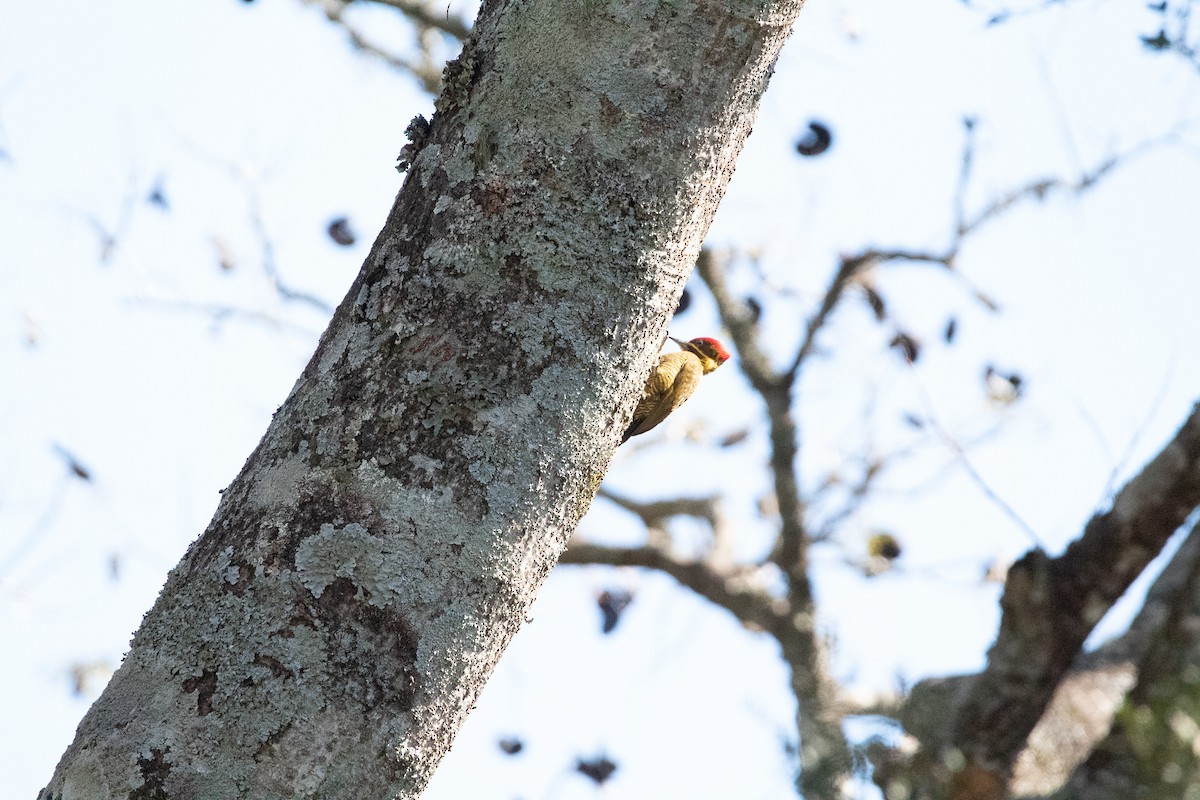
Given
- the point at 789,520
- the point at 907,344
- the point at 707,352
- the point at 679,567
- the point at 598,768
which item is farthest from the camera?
the point at 679,567

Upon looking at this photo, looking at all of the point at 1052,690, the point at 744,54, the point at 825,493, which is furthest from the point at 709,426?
the point at 744,54

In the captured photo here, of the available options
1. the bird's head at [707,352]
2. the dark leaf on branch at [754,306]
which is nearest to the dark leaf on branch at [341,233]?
the bird's head at [707,352]

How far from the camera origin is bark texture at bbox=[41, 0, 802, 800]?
1.28m

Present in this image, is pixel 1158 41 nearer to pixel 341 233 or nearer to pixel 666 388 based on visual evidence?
pixel 666 388

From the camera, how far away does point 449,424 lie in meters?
1.39

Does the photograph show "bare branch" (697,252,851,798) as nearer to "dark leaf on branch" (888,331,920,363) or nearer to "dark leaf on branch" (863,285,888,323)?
"dark leaf on branch" (863,285,888,323)

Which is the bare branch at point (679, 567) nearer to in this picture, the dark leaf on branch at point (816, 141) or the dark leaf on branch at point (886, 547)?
the dark leaf on branch at point (886, 547)

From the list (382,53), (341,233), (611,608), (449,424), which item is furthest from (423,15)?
(449,424)

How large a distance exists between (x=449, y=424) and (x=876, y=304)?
526 centimetres

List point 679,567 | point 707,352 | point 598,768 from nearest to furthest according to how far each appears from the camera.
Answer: point 707,352 → point 598,768 → point 679,567

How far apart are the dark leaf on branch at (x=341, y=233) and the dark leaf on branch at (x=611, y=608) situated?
2.34 metres

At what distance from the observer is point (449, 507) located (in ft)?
4.47

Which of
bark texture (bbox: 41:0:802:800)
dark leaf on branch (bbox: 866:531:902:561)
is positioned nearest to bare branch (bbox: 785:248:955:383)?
dark leaf on branch (bbox: 866:531:902:561)

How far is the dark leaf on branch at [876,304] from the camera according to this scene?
20.6ft
